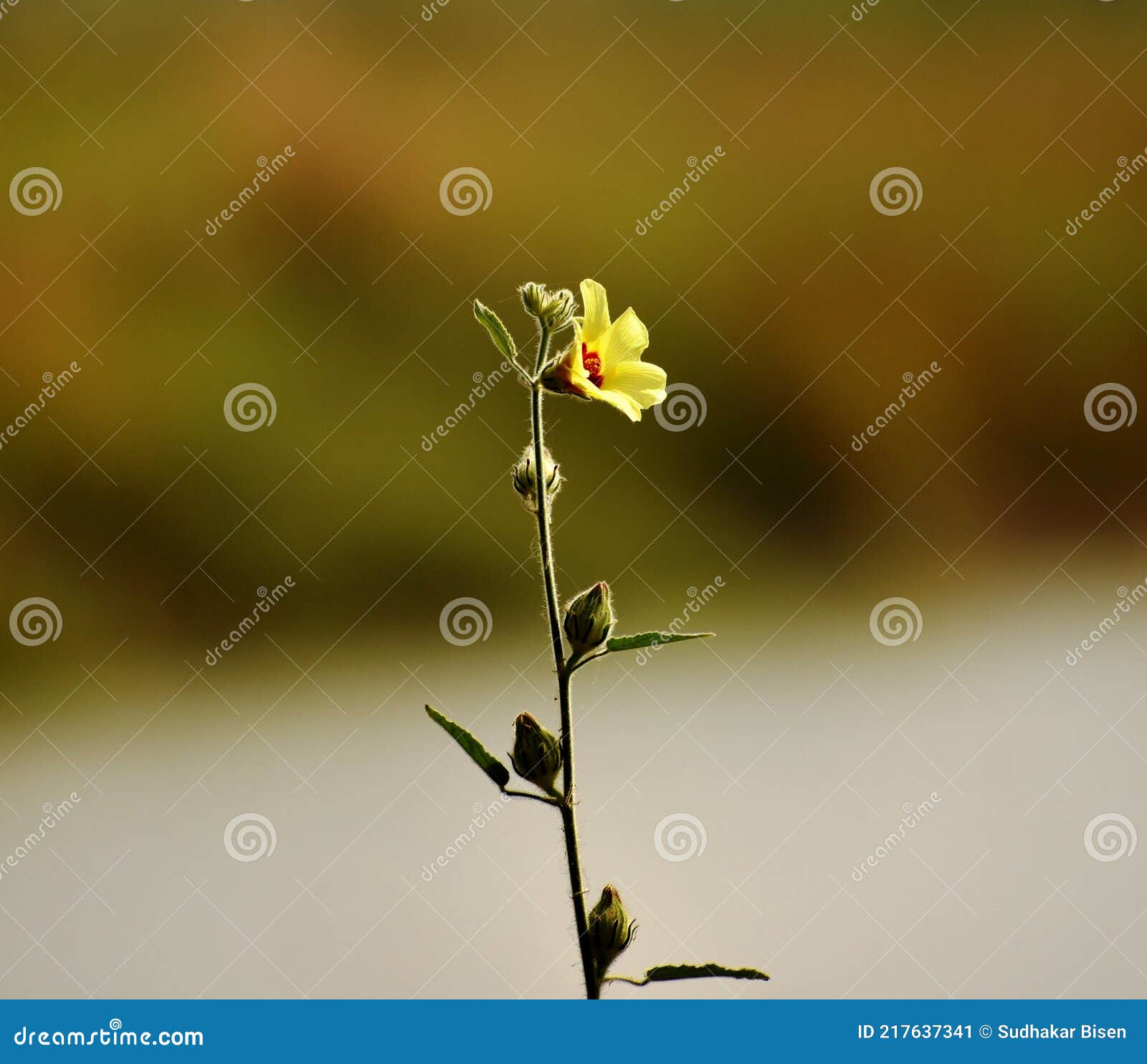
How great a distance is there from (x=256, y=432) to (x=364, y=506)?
363 mm

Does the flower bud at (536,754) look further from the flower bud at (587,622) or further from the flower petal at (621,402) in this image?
the flower petal at (621,402)

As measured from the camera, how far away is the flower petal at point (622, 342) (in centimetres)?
79

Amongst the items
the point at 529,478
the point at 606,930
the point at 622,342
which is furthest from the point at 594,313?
the point at 606,930

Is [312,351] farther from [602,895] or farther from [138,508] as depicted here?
[602,895]

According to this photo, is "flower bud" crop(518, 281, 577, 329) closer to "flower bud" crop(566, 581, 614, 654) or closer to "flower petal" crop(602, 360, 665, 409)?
"flower petal" crop(602, 360, 665, 409)

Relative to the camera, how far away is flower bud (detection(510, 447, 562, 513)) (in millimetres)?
714

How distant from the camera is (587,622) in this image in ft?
2.34

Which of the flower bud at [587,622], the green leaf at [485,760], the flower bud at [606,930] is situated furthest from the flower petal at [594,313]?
the flower bud at [606,930]

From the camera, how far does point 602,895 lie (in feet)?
2.34

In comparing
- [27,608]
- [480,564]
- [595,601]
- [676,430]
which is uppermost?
[676,430]

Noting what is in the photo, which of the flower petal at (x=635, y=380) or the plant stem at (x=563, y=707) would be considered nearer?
the plant stem at (x=563, y=707)

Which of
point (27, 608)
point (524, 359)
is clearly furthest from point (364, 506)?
point (524, 359)

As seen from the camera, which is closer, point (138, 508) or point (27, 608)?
point (27, 608)

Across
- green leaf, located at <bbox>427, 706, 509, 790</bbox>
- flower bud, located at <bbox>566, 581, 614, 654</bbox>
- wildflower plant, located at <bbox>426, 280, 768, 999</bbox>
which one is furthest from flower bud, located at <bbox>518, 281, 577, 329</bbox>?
green leaf, located at <bbox>427, 706, 509, 790</bbox>
